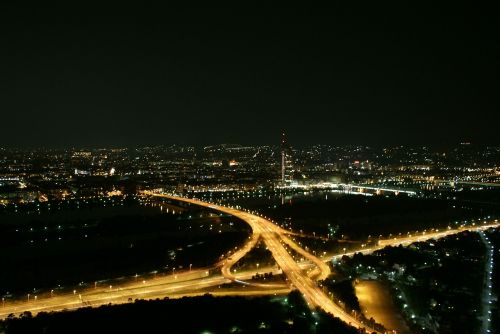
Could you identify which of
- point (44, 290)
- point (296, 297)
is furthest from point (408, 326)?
point (44, 290)

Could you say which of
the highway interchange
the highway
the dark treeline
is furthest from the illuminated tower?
the dark treeline

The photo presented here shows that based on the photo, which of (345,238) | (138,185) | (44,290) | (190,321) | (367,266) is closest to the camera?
(190,321)

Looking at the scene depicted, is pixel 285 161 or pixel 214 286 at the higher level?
pixel 285 161

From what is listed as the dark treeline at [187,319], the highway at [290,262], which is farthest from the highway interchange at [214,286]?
the dark treeline at [187,319]

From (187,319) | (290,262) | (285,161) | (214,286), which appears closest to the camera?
(187,319)

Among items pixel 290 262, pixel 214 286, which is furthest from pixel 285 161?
pixel 214 286

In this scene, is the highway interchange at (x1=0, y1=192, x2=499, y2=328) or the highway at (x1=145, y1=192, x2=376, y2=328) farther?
the highway interchange at (x1=0, y1=192, x2=499, y2=328)

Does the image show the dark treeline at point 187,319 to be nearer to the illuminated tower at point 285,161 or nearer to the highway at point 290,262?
the highway at point 290,262

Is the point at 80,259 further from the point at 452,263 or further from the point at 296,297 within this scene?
the point at 452,263

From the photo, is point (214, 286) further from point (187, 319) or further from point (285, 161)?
point (285, 161)

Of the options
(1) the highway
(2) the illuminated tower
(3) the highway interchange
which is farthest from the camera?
(2) the illuminated tower

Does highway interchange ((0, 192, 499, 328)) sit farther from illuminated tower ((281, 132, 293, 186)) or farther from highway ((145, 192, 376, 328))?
illuminated tower ((281, 132, 293, 186))
